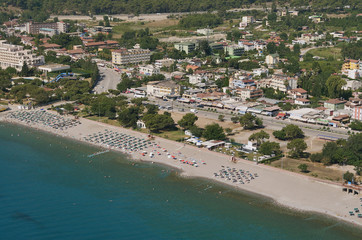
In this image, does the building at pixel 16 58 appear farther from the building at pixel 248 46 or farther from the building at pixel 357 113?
the building at pixel 357 113

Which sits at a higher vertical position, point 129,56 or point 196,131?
point 129,56

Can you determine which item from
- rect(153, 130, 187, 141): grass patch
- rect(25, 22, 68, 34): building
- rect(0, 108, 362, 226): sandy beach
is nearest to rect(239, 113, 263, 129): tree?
rect(153, 130, 187, 141): grass patch

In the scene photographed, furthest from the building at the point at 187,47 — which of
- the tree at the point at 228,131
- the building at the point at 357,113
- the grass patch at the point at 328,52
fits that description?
the tree at the point at 228,131

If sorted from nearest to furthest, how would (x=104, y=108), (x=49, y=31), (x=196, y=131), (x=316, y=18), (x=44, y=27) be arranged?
(x=196, y=131) < (x=104, y=108) < (x=49, y=31) < (x=44, y=27) < (x=316, y=18)

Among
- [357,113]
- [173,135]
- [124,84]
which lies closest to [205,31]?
[124,84]

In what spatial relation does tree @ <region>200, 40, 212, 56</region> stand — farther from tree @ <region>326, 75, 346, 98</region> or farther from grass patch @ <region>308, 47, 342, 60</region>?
tree @ <region>326, 75, 346, 98</region>

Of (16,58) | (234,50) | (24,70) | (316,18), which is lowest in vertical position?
(24,70)

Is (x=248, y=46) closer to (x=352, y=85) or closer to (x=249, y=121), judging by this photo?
(x=352, y=85)

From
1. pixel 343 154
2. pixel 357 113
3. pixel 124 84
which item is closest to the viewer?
pixel 343 154
